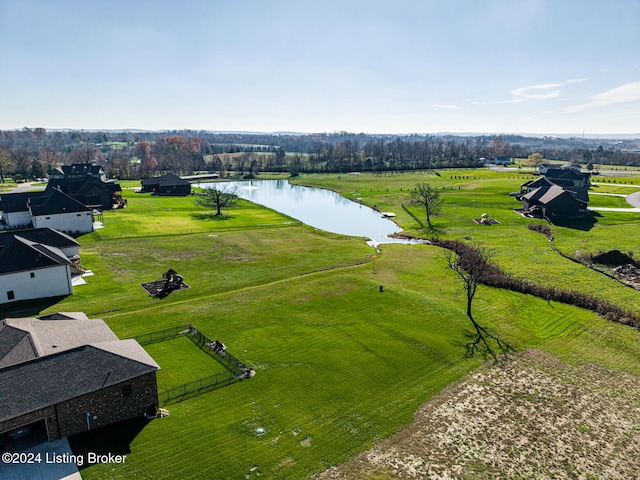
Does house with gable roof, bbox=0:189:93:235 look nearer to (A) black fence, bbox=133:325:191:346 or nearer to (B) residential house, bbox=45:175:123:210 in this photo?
(B) residential house, bbox=45:175:123:210

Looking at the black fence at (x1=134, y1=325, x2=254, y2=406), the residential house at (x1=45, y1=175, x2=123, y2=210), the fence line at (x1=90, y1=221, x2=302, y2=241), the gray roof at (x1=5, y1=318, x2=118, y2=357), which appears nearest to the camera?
the gray roof at (x1=5, y1=318, x2=118, y2=357)

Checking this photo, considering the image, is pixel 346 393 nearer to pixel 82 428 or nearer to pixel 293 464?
pixel 293 464

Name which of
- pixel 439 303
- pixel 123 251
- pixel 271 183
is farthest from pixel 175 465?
pixel 271 183

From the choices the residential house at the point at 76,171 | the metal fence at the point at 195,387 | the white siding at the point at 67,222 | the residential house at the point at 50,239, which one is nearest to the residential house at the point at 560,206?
the metal fence at the point at 195,387

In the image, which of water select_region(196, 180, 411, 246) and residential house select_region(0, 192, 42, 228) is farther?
water select_region(196, 180, 411, 246)

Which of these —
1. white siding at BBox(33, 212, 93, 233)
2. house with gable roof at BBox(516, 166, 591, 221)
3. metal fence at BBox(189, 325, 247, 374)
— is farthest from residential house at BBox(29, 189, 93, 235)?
house with gable roof at BBox(516, 166, 591, 221)

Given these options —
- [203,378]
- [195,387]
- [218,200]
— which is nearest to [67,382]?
[195,387]

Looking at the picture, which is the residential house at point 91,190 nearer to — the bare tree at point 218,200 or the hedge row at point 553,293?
the bare tree at point 218,200
